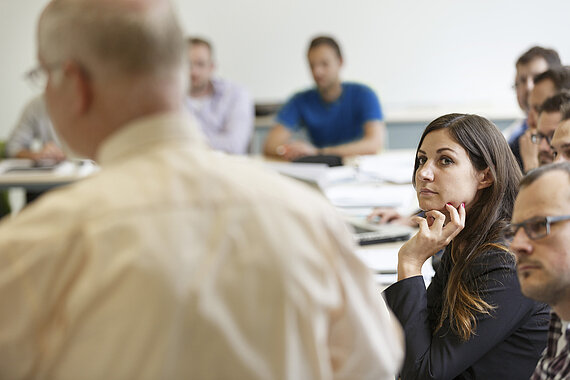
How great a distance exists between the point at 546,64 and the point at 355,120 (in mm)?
1436

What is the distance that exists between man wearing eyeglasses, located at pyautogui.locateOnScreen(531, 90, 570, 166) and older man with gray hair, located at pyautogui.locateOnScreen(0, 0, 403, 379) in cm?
153

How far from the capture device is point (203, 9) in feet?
18.2

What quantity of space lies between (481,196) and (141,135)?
1013mm

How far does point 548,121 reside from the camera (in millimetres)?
2312

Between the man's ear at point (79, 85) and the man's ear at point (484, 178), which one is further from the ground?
the man's ear at point (79, 85)

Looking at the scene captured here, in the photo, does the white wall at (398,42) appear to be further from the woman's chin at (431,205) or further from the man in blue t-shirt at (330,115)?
the woman's chin at (431,205)

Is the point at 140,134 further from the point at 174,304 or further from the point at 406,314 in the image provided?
the point at 406,314

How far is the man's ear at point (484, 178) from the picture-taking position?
166cm

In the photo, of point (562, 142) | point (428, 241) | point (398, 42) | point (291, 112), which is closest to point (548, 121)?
point (562, 142)

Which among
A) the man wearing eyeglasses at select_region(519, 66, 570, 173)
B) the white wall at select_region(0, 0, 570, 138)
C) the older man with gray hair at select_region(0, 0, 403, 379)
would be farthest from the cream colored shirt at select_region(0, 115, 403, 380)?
the white wall at select_region(0, 0, 570, 138)

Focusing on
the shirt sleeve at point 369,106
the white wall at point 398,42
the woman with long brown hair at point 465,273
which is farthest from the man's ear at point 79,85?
the white wall at point 398,42

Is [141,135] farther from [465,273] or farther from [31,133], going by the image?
[31,133]

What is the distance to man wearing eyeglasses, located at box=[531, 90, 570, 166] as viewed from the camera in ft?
7.44

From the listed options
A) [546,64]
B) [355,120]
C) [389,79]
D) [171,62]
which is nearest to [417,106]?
[389,79]
